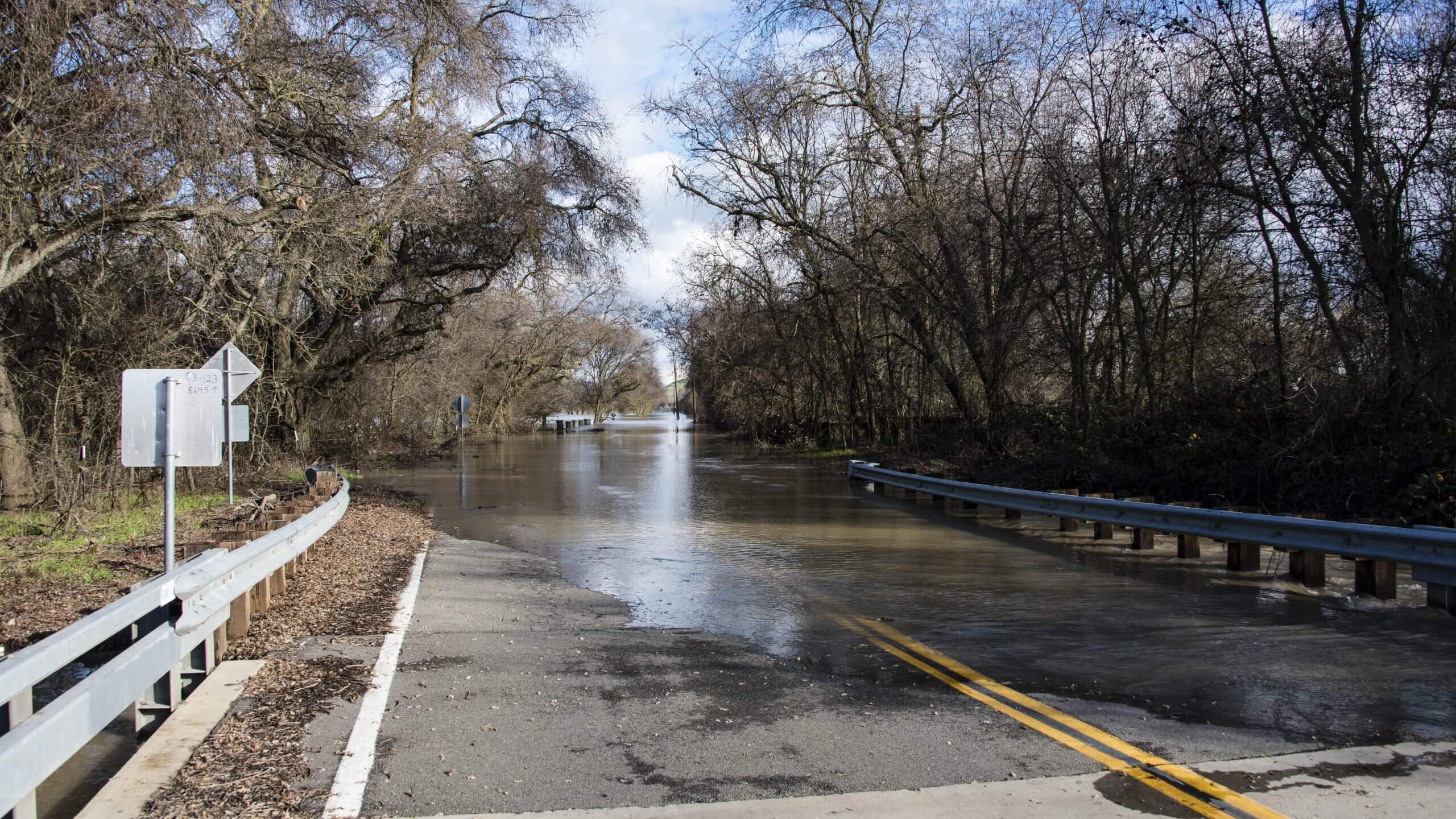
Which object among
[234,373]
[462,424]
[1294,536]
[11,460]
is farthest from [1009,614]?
[462,424]

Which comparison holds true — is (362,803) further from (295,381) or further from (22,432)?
(295,381)

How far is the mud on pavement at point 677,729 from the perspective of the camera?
4.53 metres

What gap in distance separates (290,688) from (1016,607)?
5.80m

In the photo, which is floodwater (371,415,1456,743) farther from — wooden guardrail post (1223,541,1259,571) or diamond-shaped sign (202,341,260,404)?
diamond-shaped sign (202,341,260,404)

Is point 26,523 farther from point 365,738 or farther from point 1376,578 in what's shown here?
point 1376,578

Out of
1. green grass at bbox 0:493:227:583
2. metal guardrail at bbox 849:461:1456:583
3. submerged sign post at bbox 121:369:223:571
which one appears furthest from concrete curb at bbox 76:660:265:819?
metal guardrail at bbox 849:461:1456:583

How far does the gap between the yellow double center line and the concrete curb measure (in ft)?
13.9

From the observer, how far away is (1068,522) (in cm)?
1399

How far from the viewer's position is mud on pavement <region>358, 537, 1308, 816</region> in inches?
178

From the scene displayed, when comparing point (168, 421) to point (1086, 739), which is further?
point (168, 421)

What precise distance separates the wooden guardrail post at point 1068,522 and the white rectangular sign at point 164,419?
33.8ft

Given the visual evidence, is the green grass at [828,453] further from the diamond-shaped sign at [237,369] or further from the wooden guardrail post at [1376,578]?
the wooden guardrail post at [1376,578]

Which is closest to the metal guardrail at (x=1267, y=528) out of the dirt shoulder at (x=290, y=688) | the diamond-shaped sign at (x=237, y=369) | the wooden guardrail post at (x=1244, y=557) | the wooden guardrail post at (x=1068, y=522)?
the wooden guardrail post at (x=1244, y=557)

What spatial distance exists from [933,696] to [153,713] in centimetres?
439
